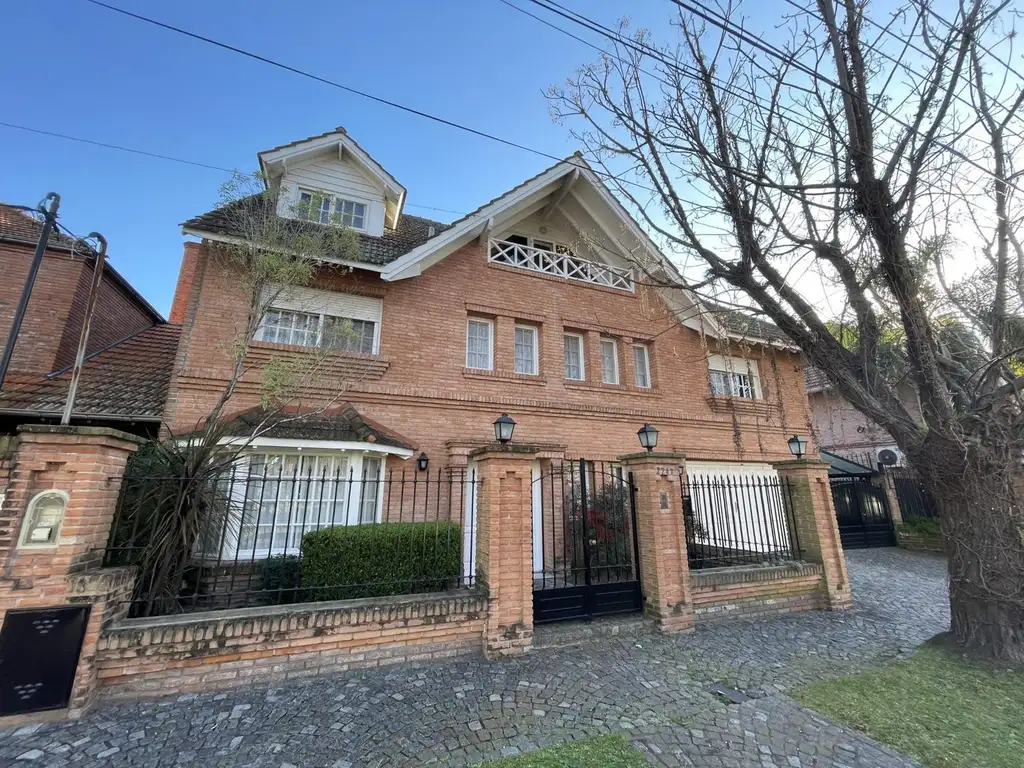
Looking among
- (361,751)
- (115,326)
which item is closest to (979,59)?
(361,751)

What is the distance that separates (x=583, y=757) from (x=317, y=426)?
6128mm

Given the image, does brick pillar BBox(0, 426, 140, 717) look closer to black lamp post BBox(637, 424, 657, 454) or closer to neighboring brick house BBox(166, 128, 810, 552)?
neighboring brick house BBox(166, 128, 810, 552)

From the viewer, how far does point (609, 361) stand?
11164 mm

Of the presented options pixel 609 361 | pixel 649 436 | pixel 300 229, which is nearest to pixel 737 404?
pixel 609 361

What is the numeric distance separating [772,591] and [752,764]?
422 centimetres

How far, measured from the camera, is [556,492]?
923cm

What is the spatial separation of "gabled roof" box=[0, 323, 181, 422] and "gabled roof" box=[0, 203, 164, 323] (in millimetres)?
1372

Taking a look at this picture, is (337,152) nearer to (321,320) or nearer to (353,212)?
(353,212)

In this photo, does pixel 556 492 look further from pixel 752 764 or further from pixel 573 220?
pixel 573 220

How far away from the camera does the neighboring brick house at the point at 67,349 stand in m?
6.90

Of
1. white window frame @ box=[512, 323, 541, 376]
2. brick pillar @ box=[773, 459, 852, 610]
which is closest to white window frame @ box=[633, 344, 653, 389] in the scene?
white window frame @ box=[512, 323, 541, 376]

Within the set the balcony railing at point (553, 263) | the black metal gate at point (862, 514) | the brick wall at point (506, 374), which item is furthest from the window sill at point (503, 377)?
the black metal gate at point (862, 514)

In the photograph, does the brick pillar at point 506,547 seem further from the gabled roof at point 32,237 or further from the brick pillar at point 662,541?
the gabled roof at point 32,237

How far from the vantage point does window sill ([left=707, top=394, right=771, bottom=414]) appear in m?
11.5
